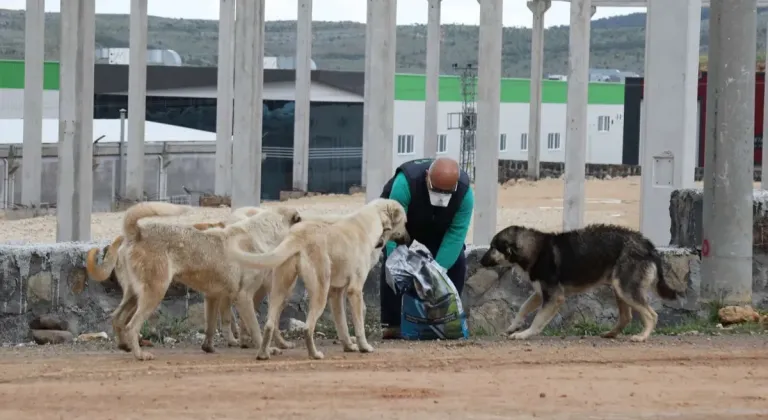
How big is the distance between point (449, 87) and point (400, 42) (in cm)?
9227

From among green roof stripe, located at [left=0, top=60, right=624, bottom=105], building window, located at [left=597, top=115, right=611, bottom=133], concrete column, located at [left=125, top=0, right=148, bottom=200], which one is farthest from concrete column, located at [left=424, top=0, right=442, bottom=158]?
building window, located at [left=597, top=115, right=611, bottom=133]

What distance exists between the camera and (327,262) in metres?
9.80

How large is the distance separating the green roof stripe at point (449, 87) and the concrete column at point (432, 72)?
7.00m

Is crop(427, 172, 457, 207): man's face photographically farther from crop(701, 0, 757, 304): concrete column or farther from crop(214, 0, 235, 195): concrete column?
crop(214, 0, 235, 195): concrete column

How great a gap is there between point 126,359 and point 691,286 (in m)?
5.37

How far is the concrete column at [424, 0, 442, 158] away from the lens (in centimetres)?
3422

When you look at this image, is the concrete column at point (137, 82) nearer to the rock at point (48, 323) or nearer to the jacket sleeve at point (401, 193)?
the rock at point (48, 323)

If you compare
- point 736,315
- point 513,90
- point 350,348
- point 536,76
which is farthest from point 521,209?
point 513,90

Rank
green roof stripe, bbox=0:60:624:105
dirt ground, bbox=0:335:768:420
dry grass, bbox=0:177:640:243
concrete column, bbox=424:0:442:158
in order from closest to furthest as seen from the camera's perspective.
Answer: dirt ground, bbox=0:335:768:420, dry grass, bbox=0:177:640:243, concrete column, bbox=424:0:442:158, green roof stripe, bbox=0:60:624:105

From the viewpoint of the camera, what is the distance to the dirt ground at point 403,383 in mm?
7625

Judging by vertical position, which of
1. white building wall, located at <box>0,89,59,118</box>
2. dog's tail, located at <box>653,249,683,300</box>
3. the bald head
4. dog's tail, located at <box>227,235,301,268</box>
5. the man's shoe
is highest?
white building wall, located at <box>0,89,59,118</box>

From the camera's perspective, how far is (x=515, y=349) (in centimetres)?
1037

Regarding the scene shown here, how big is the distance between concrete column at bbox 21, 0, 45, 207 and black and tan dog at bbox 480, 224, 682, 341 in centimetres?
1707

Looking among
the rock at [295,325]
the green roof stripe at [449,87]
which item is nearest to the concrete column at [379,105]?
the rock at [295,325]
